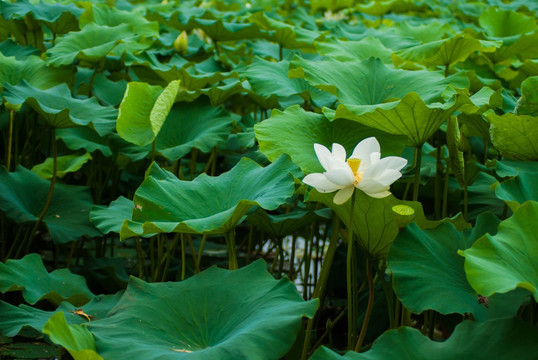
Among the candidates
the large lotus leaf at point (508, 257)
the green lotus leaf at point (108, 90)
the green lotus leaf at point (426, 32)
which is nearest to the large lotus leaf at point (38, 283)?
the green lotus leaf at point (108, 90)

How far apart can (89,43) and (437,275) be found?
1586mm

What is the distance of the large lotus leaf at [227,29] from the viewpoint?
2.51 meters

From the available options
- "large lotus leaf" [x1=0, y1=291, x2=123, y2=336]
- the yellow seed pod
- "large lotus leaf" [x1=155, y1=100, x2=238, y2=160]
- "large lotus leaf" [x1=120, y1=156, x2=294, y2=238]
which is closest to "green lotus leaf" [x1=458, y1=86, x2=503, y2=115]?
"large lotus leaf" [x1=120, y1=156, x2=294, y2=238]

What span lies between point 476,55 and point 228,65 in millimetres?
856

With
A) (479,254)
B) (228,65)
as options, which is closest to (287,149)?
Answer: (479,254)

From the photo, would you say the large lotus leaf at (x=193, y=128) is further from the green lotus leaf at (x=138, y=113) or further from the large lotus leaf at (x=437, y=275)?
the large lotus leaf at (x=437, y=275)

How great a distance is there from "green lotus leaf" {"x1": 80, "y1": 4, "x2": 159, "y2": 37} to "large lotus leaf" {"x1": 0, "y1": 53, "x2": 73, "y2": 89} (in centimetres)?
30

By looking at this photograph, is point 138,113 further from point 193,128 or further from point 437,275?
point 437,275

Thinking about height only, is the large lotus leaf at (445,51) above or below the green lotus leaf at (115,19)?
above

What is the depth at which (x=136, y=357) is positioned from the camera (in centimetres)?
102

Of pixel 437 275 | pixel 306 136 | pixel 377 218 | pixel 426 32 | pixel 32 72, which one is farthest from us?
pixel 426 32

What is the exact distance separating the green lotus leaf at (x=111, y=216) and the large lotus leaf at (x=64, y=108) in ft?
1.06

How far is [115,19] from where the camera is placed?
2.67 m

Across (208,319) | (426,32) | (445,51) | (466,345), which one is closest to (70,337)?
(208,319)
